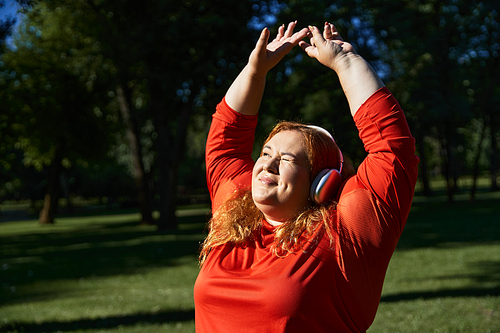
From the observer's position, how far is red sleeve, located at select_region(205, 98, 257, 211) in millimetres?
2199

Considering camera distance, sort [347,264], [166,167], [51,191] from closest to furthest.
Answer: [347,264]
[166,167]
[51,191]

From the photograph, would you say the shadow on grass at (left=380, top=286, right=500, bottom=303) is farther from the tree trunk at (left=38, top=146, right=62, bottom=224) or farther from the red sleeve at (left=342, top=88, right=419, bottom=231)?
the tree trunk at (left=38, top=146, right=62, bottom=224)

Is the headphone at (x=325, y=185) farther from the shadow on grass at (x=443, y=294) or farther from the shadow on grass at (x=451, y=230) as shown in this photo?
the shadow on grass at (x=451, y=230)

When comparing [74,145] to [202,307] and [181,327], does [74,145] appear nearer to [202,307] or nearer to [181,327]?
[181,327]

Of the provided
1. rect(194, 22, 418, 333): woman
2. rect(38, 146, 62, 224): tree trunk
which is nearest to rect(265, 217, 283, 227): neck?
rect(194, 22, 418, 333): woman

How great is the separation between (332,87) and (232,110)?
18.8 metres

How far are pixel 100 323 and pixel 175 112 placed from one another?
1543 centimetres

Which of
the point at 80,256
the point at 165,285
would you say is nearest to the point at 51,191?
the point at 80,256

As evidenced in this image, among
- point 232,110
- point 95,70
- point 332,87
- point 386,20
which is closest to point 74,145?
point 95,70

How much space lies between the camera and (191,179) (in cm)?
5284

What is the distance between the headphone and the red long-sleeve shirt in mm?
46

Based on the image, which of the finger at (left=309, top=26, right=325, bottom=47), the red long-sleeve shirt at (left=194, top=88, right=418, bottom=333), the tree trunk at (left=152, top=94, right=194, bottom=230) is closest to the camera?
the red long-sleeve shirt at (left=194, top=88, right=418, bottom=333)

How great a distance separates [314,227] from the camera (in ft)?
5.67

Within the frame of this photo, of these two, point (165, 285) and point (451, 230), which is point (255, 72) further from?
point (451, 230)
